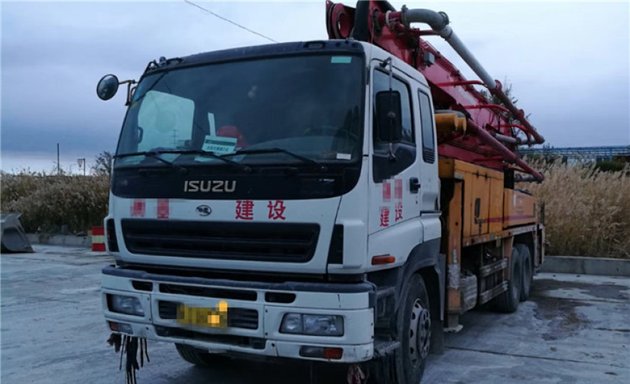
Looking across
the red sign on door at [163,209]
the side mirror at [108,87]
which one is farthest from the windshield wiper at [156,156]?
the side mirror at [108,87]

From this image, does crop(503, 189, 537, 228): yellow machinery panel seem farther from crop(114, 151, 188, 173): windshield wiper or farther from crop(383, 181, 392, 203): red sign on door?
crop(114, 151, 188, 173): windshield wiper

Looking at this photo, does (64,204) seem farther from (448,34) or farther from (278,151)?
(278,151)

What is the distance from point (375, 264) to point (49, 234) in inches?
724

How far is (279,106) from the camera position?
4242 millimetres

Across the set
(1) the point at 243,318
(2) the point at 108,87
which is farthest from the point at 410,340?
(2) the point at 108,87

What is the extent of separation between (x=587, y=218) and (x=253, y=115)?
11395mm

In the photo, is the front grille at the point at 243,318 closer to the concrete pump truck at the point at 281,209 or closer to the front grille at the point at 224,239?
the concrete pump truck at the point at 281,209

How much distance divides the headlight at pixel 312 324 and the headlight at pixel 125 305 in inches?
46.9

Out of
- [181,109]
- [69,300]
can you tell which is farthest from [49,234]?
[181,109]

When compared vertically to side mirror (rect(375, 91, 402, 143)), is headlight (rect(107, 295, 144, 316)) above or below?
below

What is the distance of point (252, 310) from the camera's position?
395cm

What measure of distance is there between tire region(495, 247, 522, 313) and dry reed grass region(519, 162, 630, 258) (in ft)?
17.1

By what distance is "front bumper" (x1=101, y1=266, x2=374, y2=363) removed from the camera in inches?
149

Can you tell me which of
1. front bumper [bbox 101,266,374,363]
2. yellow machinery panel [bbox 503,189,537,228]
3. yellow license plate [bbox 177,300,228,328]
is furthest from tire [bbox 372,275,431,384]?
yellow machinery panel [bbox 503,189,537,228]
